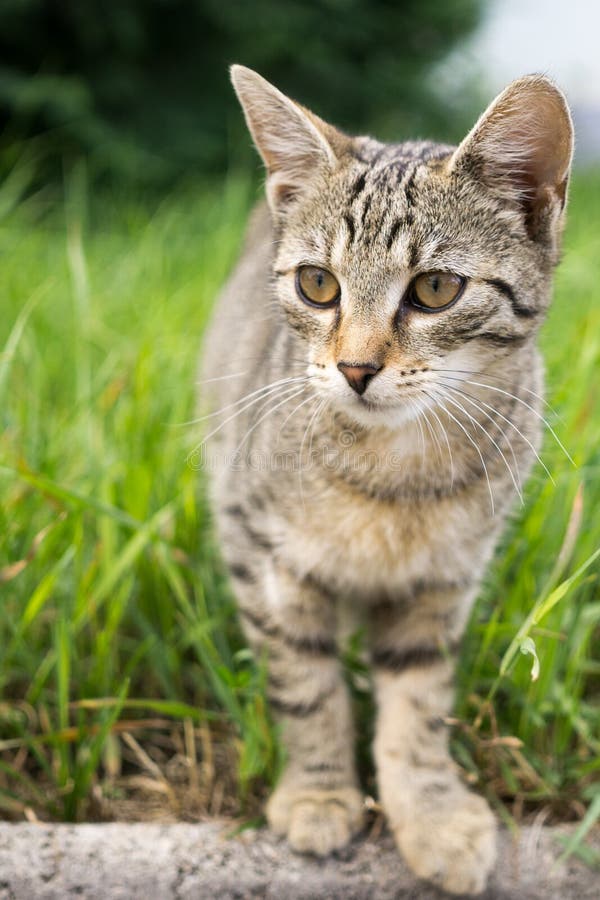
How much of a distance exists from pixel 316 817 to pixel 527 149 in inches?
40.6

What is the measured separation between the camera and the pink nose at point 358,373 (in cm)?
127

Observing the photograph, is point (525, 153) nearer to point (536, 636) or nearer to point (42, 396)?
point (536, 636)

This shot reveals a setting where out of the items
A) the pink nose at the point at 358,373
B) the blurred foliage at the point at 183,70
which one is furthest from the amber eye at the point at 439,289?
the blurred foliage at the point at 183,70

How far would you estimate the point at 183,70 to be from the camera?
4715mm

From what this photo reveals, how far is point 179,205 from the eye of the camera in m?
4.18

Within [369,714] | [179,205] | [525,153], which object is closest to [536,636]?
[369,714]

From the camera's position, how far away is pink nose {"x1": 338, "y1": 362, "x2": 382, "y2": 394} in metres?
1.27

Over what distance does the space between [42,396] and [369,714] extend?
1108mm

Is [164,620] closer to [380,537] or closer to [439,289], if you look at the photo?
[380,537]

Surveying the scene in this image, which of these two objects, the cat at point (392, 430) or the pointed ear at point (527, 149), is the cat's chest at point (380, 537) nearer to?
→ the cat at point (392, 430)

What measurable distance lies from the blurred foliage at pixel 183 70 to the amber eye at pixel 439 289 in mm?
3031

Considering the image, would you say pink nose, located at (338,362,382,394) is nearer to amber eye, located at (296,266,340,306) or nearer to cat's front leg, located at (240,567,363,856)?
amber eye, located at (296,266,340,306)

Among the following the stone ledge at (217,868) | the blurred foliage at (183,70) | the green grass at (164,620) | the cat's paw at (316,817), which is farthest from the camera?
the blurred foliage at (183,70)

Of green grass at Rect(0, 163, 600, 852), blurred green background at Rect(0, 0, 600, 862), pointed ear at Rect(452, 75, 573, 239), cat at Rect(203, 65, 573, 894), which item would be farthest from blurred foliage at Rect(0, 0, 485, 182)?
pointed ear at Rect(452, 75, 573, 239)
